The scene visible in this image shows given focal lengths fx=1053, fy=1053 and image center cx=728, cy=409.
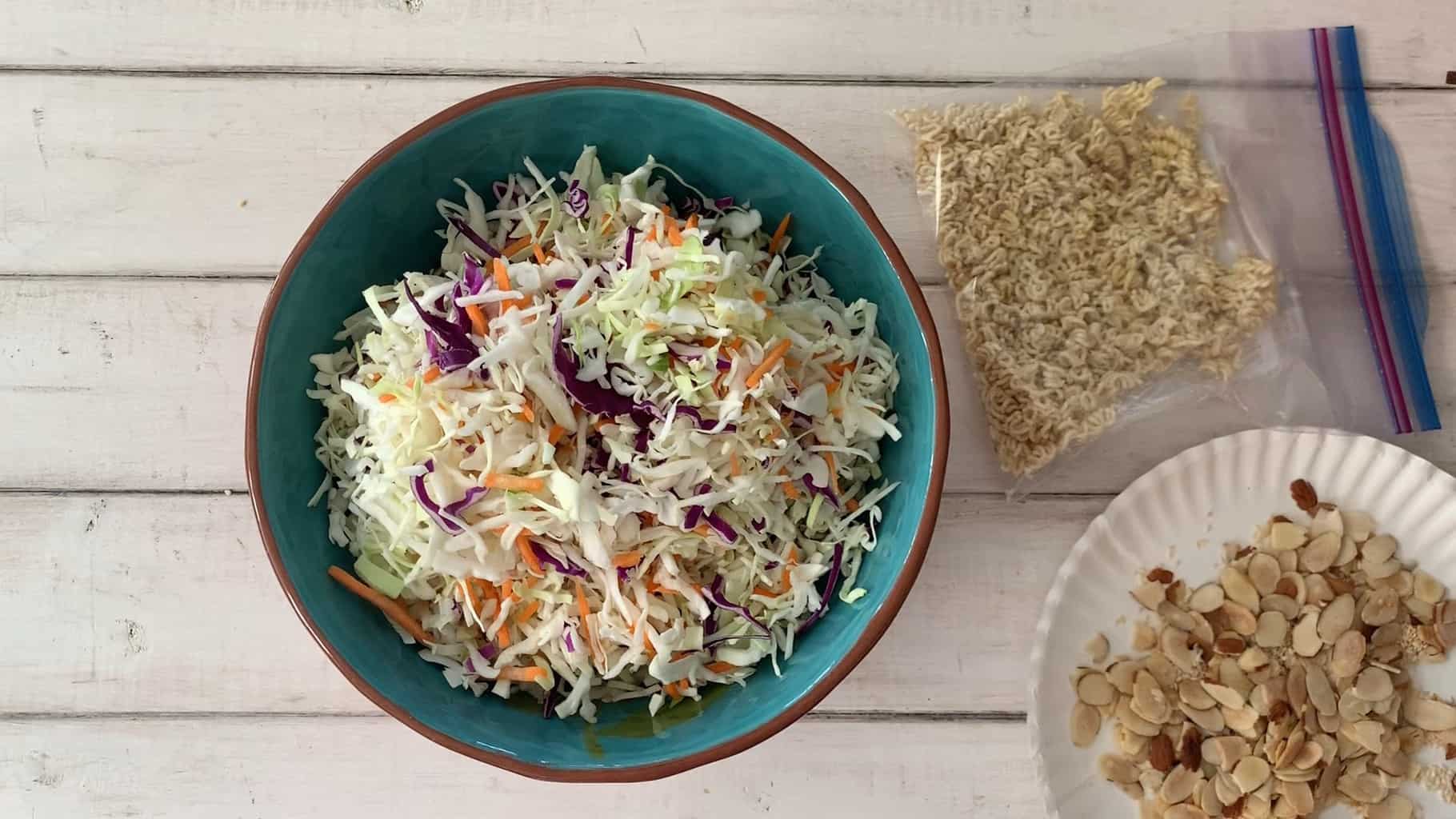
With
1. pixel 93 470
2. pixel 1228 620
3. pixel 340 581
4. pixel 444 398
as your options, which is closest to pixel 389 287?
pixel 444 398

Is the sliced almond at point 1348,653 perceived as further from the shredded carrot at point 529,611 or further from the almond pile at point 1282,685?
the shredded carrot at point 529,611

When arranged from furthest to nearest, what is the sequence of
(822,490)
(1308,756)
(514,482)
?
(1308,756) → (822,490) → (514,482)

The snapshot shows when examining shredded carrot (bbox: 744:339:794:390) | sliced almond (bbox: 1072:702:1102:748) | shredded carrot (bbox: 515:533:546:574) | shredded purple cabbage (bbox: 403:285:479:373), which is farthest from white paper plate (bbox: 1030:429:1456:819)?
shredded purple cabbage (bbox: 403:285:479:373)

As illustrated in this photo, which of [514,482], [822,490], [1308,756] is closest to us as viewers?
[514,482]

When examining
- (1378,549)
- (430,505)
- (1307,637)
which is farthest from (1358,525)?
(430,505)

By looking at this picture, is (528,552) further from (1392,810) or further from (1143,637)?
(1392,810)

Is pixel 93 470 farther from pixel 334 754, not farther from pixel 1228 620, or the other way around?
pixel 1228 620
